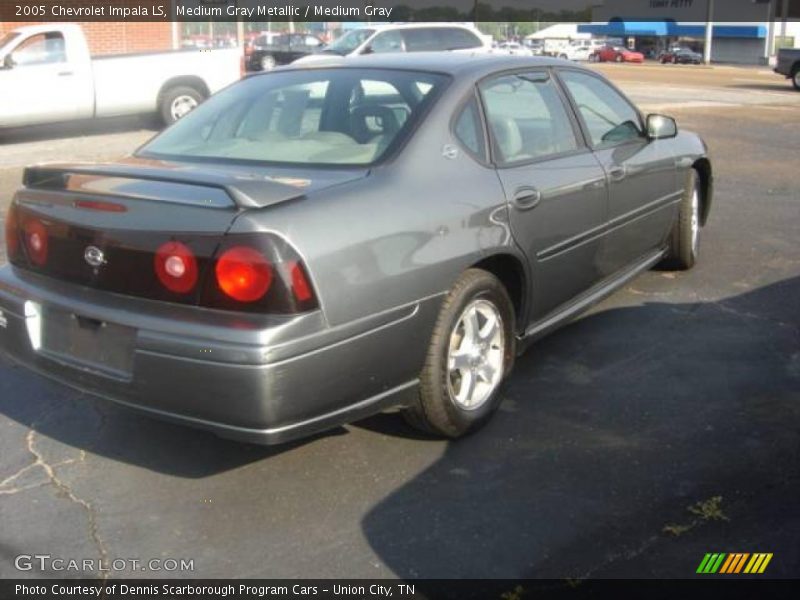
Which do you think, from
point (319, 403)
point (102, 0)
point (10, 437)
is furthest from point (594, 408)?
point (102, 0)

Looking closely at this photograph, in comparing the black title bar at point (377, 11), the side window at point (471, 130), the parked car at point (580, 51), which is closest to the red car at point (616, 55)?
the parked car at point (580, 51)

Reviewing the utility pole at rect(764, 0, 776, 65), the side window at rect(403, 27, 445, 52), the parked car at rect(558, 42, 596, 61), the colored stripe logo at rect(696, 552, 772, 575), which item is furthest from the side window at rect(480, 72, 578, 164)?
the utility pole at rect(764, 0, 776, 65)

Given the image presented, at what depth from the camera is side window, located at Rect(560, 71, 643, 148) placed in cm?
508

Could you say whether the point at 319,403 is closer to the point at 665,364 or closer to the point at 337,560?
the point at 337,560

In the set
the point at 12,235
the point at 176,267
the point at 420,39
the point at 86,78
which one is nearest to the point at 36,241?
the point at 12,235

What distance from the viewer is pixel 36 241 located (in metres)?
3.73

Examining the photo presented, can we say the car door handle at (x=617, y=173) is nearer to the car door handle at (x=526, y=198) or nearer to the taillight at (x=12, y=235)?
the car door handle at (x=526, y=198)

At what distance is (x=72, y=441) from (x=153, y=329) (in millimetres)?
1132

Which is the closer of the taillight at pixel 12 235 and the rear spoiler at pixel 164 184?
the rear spoiler at pixel 164 184

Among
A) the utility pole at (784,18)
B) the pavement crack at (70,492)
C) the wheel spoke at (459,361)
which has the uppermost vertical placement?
the utility pole at (784,18)

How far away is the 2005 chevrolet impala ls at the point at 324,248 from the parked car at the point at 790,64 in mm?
23942

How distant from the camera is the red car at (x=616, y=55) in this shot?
201 ft

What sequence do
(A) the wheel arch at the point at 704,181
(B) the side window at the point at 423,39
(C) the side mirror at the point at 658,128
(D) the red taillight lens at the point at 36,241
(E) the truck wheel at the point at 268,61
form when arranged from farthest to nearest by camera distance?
(E) the truck wheel at the point at 268,61, (B) the side window at the point at 423,39, (A) the wheel arch at the point at 704,181, (C) the side mirror at the point at 658,128, (D) the red taillight lens at the point at 36,241

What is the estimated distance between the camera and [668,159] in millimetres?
5797
